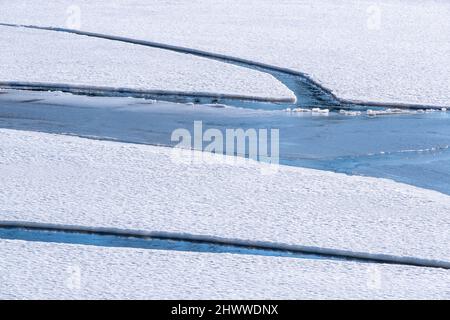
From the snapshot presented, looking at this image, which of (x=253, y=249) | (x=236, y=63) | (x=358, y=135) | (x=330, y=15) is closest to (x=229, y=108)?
(x=358, y=135)

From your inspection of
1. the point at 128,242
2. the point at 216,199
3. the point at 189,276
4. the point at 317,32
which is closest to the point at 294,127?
the point at 216,199

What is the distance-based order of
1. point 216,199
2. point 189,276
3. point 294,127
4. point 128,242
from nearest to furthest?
1. point 189,276
2. point 128,242
3. point 216,199
4. point 294,127

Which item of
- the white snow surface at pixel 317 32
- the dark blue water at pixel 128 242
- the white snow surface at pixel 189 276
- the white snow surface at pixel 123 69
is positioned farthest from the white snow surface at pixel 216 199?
the white snow surface at pixel 317 32

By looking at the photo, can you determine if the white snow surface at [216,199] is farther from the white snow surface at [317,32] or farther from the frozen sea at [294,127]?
the white snow surface at [317,32]

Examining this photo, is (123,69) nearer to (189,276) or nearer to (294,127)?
(294,127)

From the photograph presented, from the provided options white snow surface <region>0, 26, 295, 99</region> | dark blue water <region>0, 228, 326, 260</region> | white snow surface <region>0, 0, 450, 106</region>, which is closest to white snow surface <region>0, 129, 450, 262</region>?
dark blue water <region>0, 228, 326, 260</region>

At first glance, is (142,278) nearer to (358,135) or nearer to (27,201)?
(27,201)

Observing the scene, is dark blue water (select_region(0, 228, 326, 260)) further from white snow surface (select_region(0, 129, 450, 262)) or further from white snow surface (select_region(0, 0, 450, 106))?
white snow surface (select_region(0, 0, 450, 106))
